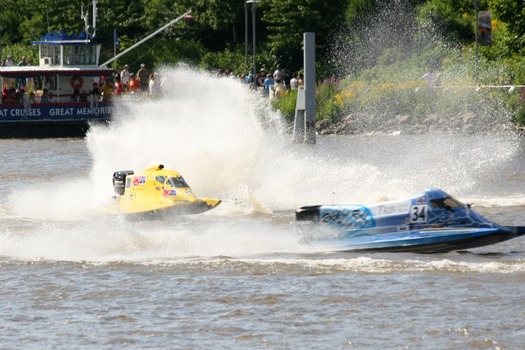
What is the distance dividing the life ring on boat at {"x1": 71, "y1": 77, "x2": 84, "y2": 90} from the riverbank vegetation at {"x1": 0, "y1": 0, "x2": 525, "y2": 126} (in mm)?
1993

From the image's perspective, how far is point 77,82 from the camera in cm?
4194

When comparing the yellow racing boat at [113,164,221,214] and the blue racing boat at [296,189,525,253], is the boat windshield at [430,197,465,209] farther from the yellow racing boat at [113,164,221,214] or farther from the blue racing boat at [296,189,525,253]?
the yellow racing boat at [113,164,221,214]

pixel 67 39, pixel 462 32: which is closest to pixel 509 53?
pixel 462 32

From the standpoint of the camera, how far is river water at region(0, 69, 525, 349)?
36.9ft

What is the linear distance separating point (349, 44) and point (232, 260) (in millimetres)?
34394

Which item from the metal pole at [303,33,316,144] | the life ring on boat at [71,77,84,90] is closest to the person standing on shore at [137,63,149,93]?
the life ring on boat at [71,77,84,90]

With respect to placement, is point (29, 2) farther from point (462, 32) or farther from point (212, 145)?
point (212, 145)

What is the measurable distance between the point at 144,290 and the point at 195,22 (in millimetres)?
41200

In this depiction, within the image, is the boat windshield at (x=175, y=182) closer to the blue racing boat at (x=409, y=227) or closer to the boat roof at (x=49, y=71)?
the blue racing boat at (x=409, y=227)

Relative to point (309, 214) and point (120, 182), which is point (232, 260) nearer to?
point (309, 214)

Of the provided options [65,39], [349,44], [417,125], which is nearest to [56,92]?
[65,39]

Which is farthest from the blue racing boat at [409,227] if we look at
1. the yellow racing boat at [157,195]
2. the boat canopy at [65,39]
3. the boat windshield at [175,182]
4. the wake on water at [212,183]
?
the boat canopy at [65,39]

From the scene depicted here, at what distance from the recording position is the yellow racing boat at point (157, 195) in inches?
749

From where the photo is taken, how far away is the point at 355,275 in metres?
13.8
